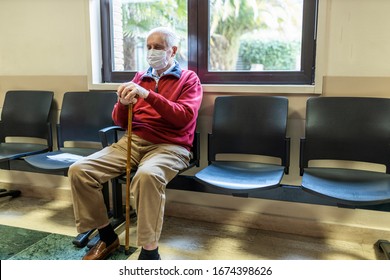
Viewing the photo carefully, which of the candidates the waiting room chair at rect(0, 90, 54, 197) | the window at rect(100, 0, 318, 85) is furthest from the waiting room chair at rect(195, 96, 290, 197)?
the waiting room chair at rect(0, 90, 54, 197)

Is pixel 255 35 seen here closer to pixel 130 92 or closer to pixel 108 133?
pixel 130 92

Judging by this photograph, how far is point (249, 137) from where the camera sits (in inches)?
86.8

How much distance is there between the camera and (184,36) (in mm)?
2559

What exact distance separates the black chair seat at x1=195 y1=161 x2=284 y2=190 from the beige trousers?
0.18 m

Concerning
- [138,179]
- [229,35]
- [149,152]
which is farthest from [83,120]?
[229,35]

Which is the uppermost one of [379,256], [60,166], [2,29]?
[2,29]

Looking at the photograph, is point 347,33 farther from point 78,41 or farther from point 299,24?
point 78,41

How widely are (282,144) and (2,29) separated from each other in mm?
2487

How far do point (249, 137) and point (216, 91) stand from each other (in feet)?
1.39

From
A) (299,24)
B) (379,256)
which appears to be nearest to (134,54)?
(299,24)

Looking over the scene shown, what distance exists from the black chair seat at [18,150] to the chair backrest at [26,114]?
0.24 feet

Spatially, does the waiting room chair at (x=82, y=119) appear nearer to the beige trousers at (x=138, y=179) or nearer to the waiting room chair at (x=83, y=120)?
the waiting room chair at (x=83, y=120)

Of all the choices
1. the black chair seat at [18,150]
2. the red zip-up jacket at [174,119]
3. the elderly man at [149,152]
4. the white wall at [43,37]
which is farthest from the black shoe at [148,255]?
the white wall at [43,37]

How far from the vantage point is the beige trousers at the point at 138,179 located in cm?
171
